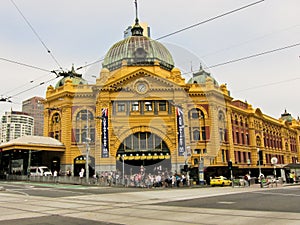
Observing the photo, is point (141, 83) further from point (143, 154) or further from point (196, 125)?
point (196, 125)

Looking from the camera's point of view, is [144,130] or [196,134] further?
[196,134]

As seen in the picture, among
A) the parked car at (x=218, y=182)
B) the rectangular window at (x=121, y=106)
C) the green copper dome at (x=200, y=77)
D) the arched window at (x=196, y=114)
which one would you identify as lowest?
the parked car at (x=218, y=182)

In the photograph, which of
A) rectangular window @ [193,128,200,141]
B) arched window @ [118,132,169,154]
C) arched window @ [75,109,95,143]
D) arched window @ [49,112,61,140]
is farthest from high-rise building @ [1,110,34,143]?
rectangular window @ [193,128,200,141]

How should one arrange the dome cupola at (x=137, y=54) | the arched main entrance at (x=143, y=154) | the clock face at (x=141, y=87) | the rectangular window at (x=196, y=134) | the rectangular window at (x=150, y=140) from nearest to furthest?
the arched main entrance at (x=143, y=154)
the rectangular window at (x=150, y=140)
the clock face at (x=141, y=87)
the rectangular window at (x=196, y=134)
the dome cupola at (x=137, y=54)

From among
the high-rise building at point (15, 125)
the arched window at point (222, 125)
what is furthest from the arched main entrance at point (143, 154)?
the high-rise building at point (15, 125)

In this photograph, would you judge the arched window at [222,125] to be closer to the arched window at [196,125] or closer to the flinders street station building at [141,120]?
the flinders street station building at [141,120]

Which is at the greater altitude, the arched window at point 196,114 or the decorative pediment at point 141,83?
the decorative pediment at point 141,83

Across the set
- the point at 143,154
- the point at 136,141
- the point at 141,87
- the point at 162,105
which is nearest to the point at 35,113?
the point at 141,87

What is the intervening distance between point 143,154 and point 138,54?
63.2ft

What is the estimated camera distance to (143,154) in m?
50.5

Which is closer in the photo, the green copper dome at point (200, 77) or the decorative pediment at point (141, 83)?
the decorative pediment at point (141, 83)

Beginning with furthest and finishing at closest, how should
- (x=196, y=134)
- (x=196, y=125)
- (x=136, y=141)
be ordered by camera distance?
(x=196, y=125) < (x=196, y=134) < (x=136, y=141)

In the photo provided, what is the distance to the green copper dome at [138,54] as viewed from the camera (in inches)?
2311

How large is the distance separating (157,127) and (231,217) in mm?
39582
